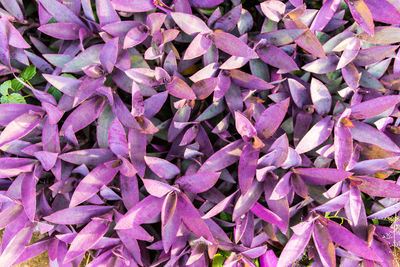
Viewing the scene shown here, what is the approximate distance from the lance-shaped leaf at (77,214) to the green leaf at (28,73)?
1.47 feet

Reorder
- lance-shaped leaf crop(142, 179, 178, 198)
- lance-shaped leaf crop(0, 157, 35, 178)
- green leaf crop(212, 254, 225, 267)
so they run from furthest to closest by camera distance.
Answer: green leaf crop(212, 254, 225, 267) → lance-shaped leaf crop(0, 157, 35, 178) → lance-shaped leaf crop(142, 179, 178, 198)

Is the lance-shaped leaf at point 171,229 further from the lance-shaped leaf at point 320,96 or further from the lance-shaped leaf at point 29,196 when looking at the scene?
the lance-shaped leaf at point 320,96

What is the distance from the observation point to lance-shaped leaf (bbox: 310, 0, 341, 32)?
103cm

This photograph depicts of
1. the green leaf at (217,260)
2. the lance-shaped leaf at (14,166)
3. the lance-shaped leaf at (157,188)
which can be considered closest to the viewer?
the lance-shaped leaf at (157,188)

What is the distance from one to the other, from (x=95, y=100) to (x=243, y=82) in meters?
0.45

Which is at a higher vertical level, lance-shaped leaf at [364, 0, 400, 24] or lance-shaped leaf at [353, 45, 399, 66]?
lance-shaped leaf at [364, 0, 400, 24]

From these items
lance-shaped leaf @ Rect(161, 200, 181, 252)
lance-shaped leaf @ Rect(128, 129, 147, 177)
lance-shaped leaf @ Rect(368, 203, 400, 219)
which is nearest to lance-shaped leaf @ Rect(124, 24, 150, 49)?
lance-shaped leaf @ Rect(128, 129, 147, 177)

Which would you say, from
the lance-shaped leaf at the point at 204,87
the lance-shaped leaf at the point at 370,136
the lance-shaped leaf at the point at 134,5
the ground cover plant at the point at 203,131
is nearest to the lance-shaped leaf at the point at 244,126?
the ground cover plant at the point at 203,131

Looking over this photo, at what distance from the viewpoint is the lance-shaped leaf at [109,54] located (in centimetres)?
96

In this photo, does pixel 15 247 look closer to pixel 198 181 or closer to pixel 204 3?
pixel 198 181

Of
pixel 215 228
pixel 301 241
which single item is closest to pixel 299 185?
pixel 301 241

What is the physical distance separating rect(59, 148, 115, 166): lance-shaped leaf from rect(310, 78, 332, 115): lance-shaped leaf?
0.63m

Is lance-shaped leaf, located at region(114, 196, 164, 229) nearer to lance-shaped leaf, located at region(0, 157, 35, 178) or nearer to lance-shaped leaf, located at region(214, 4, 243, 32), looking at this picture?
lance-shaped leaf, located at region(0, 157, 35, 178)

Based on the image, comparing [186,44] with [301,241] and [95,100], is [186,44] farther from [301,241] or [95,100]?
[301,241]
